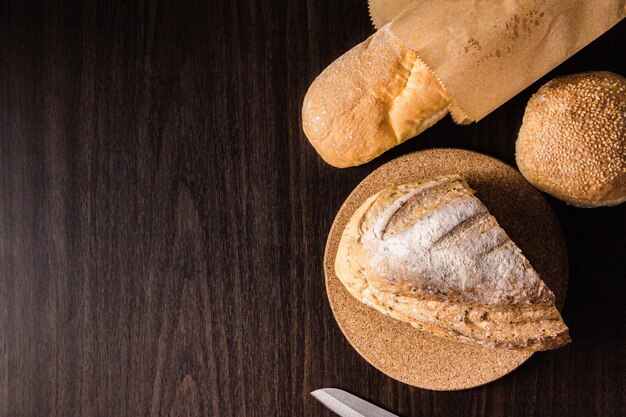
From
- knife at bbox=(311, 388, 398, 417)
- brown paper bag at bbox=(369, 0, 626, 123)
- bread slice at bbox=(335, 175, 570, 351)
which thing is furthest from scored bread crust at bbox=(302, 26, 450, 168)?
knife at bbox=(311, 388, 398, 417)

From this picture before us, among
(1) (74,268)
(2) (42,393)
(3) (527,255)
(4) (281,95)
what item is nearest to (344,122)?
(4) (281,95)

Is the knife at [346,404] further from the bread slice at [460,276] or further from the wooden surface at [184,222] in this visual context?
the bread slice at [460,276]

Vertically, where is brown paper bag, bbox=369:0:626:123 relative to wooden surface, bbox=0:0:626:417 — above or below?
above

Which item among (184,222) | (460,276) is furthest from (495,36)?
(184,222)

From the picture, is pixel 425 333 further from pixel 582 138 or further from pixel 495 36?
pixel 495 36

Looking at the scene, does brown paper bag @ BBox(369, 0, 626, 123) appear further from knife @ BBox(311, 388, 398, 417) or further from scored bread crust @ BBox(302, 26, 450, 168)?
knife @ BBox(311, 388, 398, 417)
